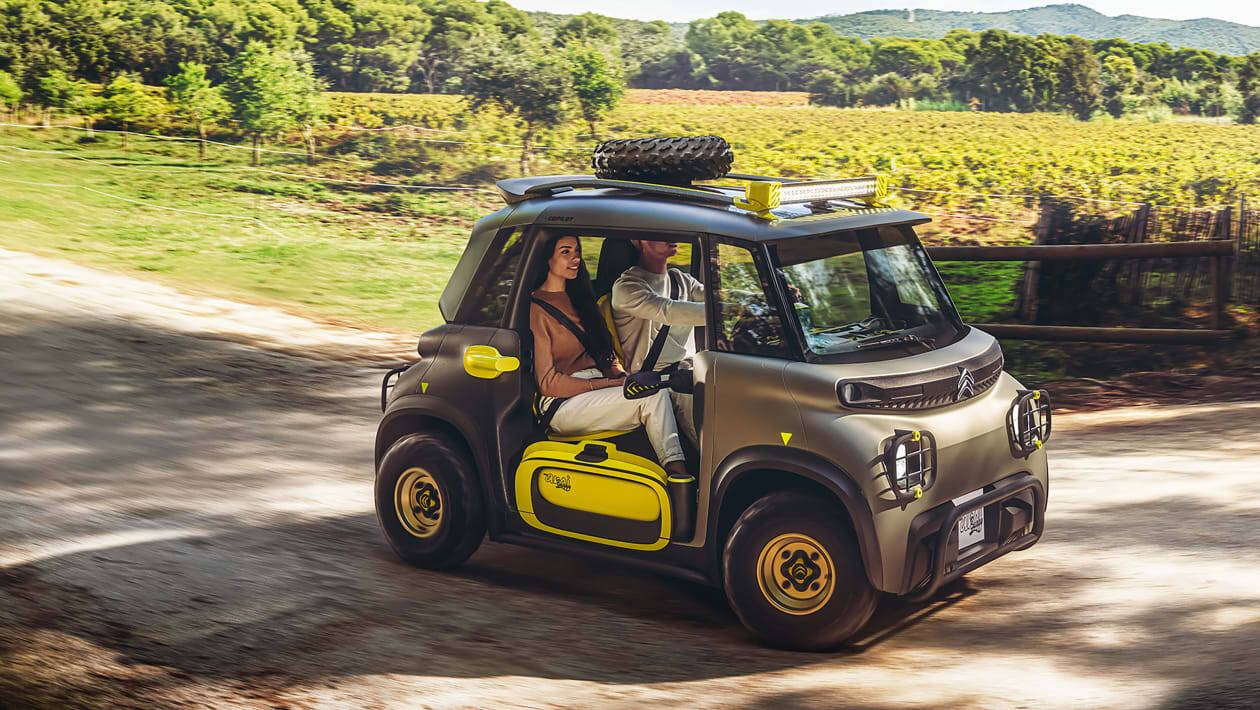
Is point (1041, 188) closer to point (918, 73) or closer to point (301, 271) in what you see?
point (918, 73)

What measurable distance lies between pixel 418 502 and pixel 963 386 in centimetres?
298

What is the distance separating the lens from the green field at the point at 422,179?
1966 cm

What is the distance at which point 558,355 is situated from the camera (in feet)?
19.9

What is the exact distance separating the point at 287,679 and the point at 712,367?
2.29 meters

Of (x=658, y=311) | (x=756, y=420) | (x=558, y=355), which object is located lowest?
(x=756, y=420)

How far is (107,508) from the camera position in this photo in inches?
304

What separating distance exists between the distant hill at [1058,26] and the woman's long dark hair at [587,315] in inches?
1903

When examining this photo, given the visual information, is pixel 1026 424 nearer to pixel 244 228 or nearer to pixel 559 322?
pixel 559 322

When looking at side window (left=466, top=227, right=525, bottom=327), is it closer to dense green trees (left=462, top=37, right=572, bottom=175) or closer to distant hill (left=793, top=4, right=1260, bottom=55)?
dense green trees (left=462, top=37, right=572, bottom=175)

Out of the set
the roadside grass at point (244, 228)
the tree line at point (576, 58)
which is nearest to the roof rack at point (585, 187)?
the roadside grass at point (244, 228)

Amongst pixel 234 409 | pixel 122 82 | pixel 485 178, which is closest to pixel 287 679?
pixel 234 409

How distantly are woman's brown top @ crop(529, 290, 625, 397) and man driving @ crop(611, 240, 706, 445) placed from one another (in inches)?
7.5

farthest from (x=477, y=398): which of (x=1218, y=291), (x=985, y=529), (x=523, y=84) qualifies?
(x=523, y=84)

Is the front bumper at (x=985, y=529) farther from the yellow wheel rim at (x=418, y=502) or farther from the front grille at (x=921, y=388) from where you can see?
the yellow wheel rim at (x=418, y=502)
